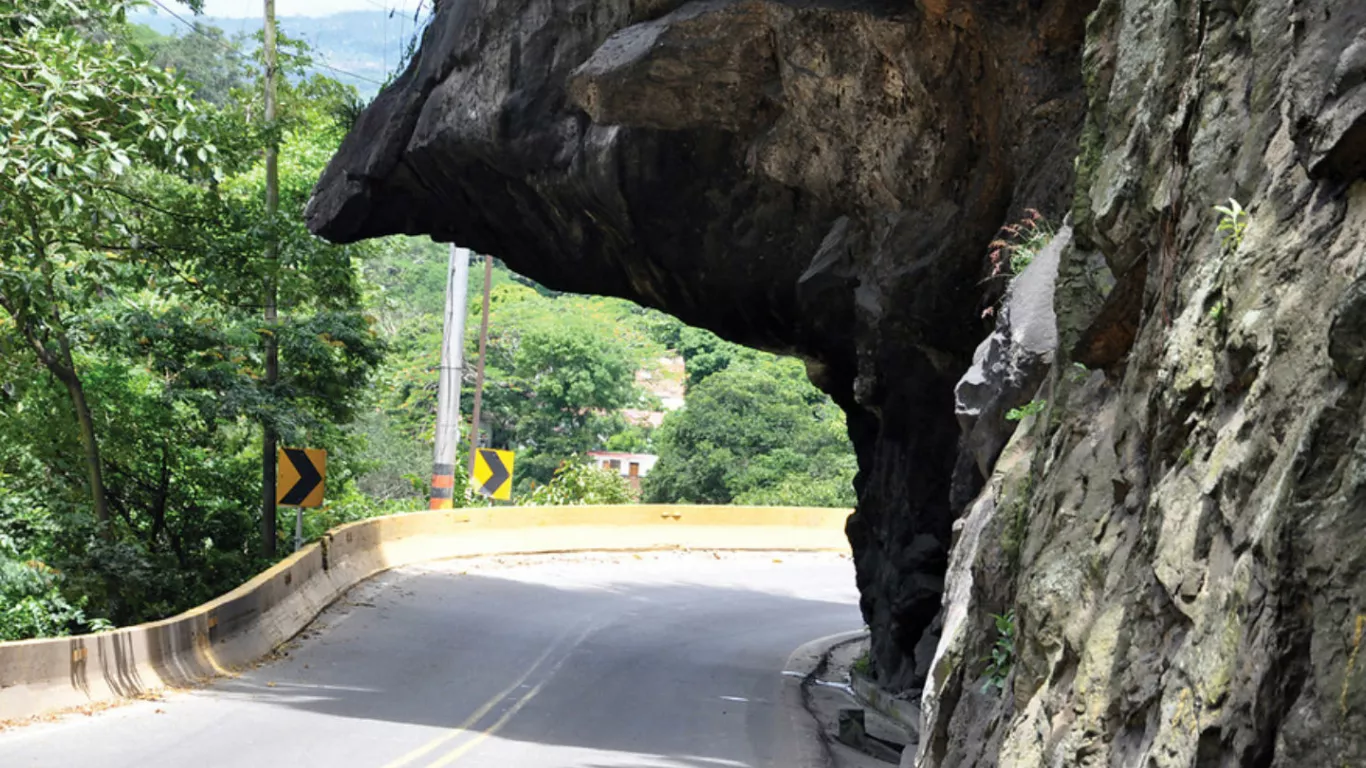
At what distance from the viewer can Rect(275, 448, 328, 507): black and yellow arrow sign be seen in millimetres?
18750

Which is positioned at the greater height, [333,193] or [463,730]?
[333,193]

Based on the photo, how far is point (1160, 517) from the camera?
550 centimetres

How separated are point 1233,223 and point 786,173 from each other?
10463 millimetres

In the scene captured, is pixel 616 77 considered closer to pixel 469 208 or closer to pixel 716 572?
pixel 469 208

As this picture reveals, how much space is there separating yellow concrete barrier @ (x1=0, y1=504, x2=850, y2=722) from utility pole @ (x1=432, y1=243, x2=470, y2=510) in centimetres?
79

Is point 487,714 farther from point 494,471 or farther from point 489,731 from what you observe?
point 494,471

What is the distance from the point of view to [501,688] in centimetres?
1557

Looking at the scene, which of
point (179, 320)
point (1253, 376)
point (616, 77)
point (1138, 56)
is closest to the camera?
point (1253, 376)

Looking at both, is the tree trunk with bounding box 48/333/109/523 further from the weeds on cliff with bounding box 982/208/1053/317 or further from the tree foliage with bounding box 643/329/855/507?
the tree foliage with bounding box 643/329/855/507

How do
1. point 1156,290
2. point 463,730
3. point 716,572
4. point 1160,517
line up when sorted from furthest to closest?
1. point 716,572
2. point 463,730
3. point 1156,290
4. point 1160,517

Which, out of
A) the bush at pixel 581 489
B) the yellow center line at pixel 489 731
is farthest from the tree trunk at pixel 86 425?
the bush at pixel 581 489

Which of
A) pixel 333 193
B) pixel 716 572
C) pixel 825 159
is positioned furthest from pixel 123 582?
pixel 716 572

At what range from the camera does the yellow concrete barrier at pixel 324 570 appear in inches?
472

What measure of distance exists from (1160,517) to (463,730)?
354 inches
